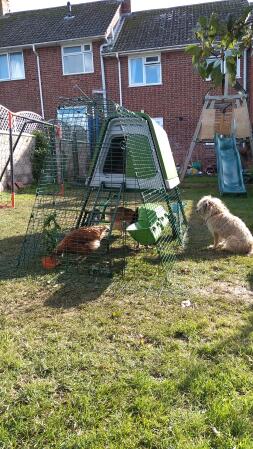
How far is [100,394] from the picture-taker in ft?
7.95

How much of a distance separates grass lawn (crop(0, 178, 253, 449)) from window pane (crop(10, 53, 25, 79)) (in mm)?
16812

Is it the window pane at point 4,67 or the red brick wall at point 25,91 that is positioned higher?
the window pane at point 4,67

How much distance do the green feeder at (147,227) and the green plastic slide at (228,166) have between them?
6.42 m

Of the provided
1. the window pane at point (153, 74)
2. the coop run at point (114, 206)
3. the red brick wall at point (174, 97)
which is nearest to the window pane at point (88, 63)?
the red brick wall at point (174, 97)

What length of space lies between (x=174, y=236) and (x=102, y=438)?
14.1 feet

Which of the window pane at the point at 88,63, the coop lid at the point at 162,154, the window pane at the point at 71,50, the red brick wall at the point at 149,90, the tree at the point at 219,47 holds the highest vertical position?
the window pane at the point at 71,50

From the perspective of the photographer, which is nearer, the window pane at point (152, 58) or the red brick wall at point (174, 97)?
the red brick wall at point (174, 97)

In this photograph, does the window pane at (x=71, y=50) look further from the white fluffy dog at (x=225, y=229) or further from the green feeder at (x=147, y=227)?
the green feeder at (x=147, y=227)

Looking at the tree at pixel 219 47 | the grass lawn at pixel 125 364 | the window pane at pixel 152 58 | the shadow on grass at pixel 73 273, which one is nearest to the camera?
the tree at pixel 219 47

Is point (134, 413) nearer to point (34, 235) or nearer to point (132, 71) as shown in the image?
point (34, 235)

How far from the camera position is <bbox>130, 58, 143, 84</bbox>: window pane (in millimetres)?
17844

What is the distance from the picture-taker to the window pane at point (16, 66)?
61.5ft

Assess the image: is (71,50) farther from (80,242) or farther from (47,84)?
(80,242)

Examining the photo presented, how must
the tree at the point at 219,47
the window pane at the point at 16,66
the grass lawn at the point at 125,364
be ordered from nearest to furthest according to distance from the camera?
the tree at the point at 219,47
the grass lawn at the point at 125,364
the window pane at the point at 16,66
